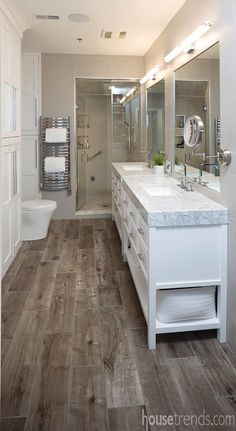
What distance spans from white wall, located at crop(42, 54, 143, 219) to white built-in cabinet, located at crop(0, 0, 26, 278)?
138 cm

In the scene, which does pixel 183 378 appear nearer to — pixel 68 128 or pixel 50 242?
pixel 50 242

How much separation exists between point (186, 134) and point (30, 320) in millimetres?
1890

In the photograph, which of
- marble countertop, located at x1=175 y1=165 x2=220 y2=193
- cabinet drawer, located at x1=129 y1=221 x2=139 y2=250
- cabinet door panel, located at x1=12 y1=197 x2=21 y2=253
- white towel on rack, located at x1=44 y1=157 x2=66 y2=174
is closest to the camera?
marble countertop, located at x1=175 y1=165 x2=220 y2=193

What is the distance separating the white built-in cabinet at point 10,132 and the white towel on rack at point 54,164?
1298mm

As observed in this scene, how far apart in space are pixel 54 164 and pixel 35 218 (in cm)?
113

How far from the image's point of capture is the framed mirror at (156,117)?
3.89 metres

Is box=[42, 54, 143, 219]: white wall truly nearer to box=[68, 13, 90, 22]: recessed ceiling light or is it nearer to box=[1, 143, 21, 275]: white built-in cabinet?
box=[68, 13, 90, 22]: recessed ceiling light

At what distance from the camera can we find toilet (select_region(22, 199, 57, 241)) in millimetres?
4105

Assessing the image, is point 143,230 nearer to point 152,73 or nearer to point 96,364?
point 96,364

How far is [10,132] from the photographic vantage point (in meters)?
3.32

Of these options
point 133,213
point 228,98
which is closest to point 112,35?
point 133,213

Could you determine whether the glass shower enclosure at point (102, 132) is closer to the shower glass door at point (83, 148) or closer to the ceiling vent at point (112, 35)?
the shower glass door at point (83, 148)

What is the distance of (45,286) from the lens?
290 cm

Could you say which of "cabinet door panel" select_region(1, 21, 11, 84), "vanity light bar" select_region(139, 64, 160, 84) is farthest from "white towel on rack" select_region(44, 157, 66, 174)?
"cabinet door panel" select_region(1, 21, 11, 84)
